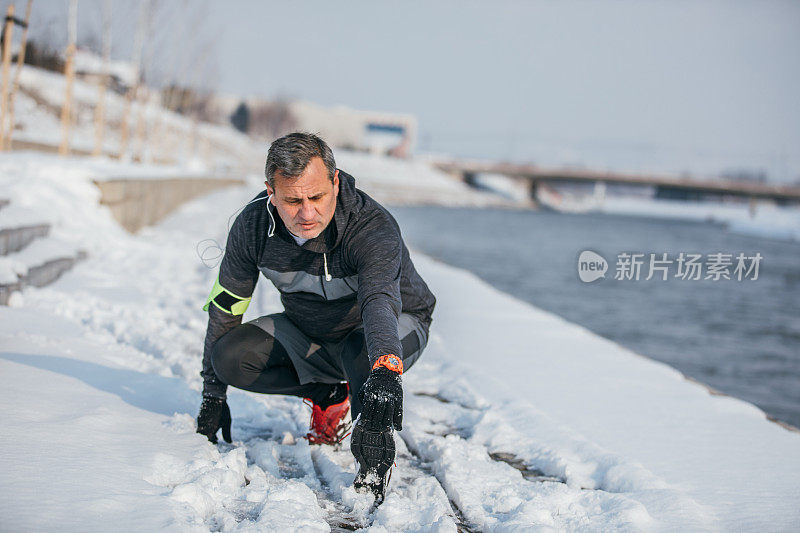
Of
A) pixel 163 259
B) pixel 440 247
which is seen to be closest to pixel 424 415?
pixel 163 259

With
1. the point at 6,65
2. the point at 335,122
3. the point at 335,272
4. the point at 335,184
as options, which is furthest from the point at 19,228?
the point at 335,122

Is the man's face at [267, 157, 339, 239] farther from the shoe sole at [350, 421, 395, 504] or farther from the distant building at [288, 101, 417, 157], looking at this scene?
the distant building at [288, 101, 417, 157]

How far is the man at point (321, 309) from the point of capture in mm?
2320

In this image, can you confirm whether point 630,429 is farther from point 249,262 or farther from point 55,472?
point 55,472

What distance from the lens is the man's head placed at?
7.52 ft

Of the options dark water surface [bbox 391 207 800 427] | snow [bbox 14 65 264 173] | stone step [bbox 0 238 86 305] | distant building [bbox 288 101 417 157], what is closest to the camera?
stone step [bbox 0 238 86 305]

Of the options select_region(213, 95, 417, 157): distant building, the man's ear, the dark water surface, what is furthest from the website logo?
select_region(213, 95, 417, 157): distant building

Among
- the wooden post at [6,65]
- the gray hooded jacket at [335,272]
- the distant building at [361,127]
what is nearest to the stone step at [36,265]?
the gray hooded jacket at [335,272]

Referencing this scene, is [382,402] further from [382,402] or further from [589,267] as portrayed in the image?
[589,267]

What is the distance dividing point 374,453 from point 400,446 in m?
0.81

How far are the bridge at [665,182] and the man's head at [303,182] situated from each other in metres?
63.7

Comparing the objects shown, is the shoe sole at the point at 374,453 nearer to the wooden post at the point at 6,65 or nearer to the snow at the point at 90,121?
the wooden post at the point at 6,65

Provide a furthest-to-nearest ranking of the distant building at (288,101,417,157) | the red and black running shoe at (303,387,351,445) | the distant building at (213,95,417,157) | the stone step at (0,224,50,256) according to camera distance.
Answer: the distant building at (288,101,417,157) → the distant building at (213,95,417,157) → the stone step at (0,224,50,256) → the red and black running shoe at (303,387,351,445)

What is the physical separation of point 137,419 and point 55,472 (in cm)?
65
